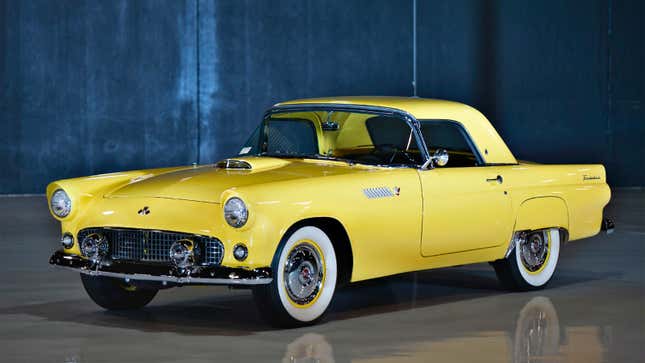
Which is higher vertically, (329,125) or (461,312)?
(329,125)

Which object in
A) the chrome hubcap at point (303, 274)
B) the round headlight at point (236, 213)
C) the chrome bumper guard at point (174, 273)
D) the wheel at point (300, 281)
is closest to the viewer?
the chrome bumper guard at point (174, 273)

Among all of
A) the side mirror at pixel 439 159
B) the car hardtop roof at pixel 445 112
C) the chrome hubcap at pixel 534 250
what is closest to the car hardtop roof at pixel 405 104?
the car hardtop roof at pixel 445 112

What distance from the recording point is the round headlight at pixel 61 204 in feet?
29.9

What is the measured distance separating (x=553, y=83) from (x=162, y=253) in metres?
14.7

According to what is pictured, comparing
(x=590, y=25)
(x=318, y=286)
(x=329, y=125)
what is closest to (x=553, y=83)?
(x=590, y=25)

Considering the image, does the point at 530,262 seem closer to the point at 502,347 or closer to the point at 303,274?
the point at 303,274

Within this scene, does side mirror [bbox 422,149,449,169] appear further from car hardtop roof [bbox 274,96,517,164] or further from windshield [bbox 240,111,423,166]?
car hardtop roof [bbox 274,96,517,164]

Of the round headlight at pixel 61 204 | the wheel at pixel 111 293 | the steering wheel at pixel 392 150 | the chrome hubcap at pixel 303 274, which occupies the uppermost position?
the steering wheel at pixel 392 150

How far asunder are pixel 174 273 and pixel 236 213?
50 centimetres

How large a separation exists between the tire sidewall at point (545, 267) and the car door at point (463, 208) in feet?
1.06

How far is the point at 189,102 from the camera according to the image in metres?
21.3

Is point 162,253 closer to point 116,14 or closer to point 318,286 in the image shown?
point 318,286

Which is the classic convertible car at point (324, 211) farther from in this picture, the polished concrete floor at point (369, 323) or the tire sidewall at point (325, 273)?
the polished concrete floor at point (369, 323)

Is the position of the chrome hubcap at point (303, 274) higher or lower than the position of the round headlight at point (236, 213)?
lower
